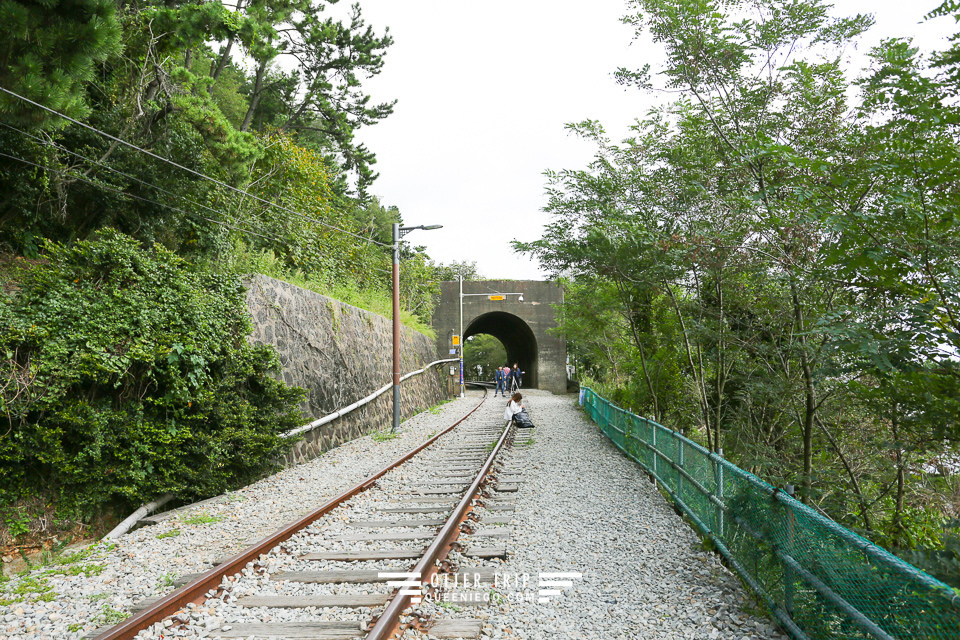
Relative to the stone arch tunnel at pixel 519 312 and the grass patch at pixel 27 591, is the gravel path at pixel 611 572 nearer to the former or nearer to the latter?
the grass patch at pixel 27 591

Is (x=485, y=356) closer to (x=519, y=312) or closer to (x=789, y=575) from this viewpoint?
(x=519, y=312)

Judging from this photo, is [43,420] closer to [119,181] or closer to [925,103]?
[119,181]

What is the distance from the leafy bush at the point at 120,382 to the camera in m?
A: 5.43

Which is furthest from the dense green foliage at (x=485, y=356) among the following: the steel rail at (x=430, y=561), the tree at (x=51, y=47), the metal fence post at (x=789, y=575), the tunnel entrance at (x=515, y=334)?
the metal fence post at (x=789, y=575)

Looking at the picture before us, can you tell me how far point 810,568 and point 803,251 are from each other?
11.5 feet

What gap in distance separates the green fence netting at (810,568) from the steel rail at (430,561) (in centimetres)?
231

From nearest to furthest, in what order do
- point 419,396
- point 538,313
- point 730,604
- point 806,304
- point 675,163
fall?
1. point 730,604
2. point 806,304
3. point 675,163
4. point 419,396
5. point 538,313

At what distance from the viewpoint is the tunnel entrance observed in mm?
33844

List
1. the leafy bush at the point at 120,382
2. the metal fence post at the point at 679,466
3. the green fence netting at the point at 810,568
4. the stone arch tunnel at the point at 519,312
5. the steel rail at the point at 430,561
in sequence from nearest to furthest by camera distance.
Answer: the green fence netting at the point at 810,568 → the steel rail at the point at 430,561 → the leafy bush at the point at 120,382 → the metal fence post at the point at 679,466 → the stone arch tunnel at the point at 519,312

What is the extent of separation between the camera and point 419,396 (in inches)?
870

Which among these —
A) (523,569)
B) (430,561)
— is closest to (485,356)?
(523,569)

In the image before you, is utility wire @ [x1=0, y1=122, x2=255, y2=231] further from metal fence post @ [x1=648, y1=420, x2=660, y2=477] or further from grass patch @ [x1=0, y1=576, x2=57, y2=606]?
metal fence post @ [x1=648, y1=420, x2=660, y2=477]

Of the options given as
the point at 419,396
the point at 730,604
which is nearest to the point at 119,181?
the point at 730,604

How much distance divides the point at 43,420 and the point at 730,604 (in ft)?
20.4
